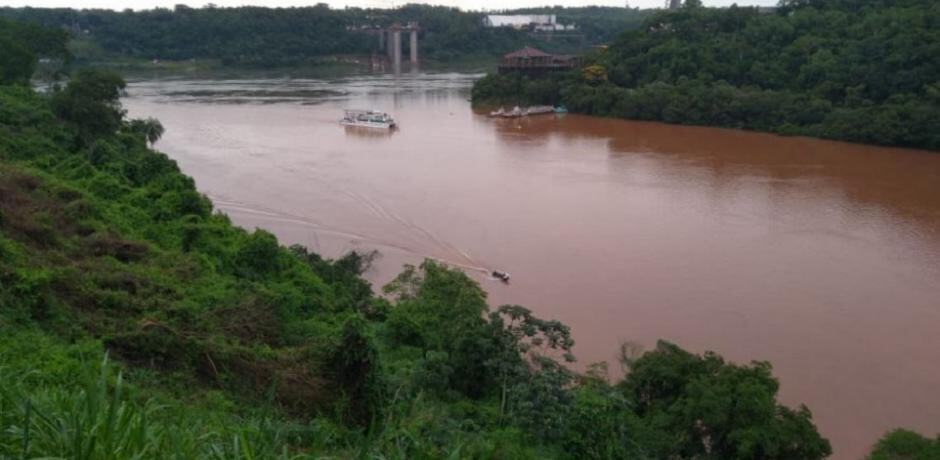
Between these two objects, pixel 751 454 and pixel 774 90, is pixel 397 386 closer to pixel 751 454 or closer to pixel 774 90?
pixel 751 454

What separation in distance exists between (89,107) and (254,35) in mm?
23084

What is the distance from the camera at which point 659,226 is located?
9.56 m

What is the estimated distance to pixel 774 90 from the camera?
18.5 meters

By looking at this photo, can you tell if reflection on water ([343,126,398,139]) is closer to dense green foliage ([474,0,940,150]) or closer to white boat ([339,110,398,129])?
white boat ([339,110,398,129])

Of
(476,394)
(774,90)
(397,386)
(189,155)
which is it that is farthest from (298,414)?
(774,90)

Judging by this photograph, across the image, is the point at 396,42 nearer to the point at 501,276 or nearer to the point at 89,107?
the point at 89,107

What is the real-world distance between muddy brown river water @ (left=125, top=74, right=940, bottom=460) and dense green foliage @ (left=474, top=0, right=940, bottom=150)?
736mm

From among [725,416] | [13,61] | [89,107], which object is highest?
[13,61]

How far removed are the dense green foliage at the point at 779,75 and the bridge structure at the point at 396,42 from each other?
41.2 feet

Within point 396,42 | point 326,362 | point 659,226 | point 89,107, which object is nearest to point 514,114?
point 659,226

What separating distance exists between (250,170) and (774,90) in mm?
11944

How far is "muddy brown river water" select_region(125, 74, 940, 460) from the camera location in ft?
20.6

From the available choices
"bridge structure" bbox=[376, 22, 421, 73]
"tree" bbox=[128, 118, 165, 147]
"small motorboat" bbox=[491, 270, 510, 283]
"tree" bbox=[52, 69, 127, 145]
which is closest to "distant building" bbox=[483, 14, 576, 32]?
"bridge structure" bbox=[376, 22, 421, 73]

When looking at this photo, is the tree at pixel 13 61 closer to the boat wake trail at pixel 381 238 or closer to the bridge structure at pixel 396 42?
the boat wake trail at pixel 381 238
